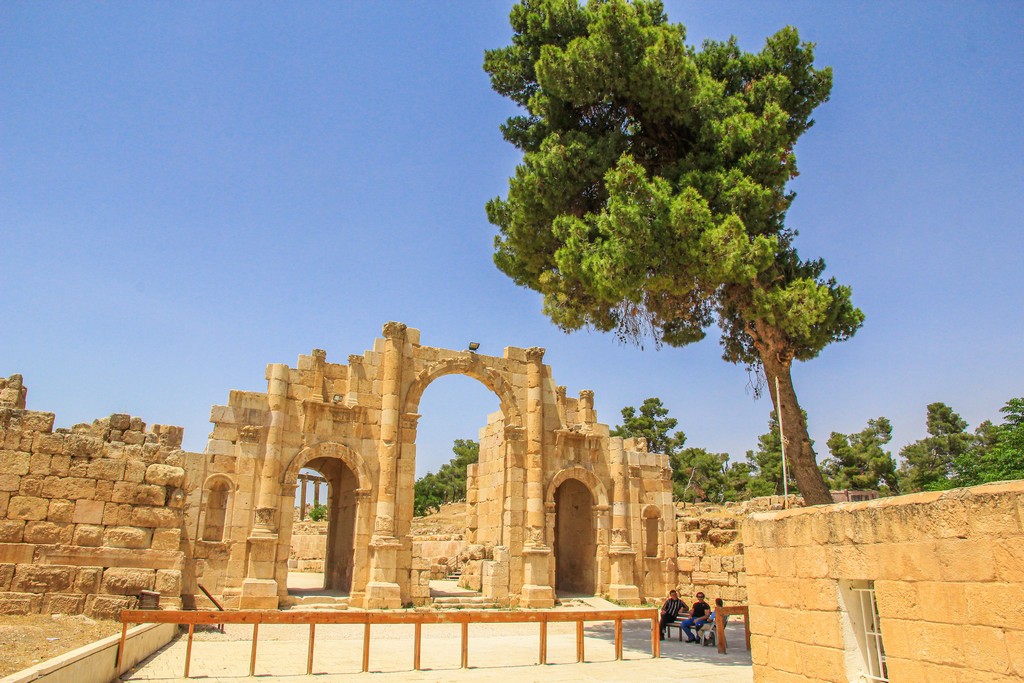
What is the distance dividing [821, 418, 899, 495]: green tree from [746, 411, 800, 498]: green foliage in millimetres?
3637

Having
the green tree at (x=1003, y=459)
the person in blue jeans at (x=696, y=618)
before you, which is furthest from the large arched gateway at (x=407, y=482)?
the green tree at (x=1003, y=459)

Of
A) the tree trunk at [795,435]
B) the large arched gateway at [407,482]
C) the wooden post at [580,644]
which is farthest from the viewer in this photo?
the large arched gateway at [407,482]

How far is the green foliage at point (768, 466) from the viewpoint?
1793 inches

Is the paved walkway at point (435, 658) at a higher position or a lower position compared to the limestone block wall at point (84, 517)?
lower

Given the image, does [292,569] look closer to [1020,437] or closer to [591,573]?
[591,573]

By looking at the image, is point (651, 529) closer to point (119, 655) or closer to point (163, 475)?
point (163, 475)

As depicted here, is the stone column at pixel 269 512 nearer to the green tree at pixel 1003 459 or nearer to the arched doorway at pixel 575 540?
the arched doorway at pixel 575 540

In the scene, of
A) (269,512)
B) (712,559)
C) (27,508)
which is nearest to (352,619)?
(27,508)

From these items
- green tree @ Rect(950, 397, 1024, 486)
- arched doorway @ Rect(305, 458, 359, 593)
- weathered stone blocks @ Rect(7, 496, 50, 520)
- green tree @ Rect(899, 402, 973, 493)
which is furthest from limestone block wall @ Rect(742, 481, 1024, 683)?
green tree @ Rect(899, 402, 973, 493)

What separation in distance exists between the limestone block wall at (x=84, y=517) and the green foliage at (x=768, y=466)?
1555 inches

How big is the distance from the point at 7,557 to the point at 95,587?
107 centimetres

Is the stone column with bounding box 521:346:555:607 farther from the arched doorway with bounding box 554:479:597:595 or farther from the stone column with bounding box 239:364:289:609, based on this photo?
the stone column with bounding box 239:364:289:609

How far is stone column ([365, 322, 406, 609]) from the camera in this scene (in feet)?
53.5

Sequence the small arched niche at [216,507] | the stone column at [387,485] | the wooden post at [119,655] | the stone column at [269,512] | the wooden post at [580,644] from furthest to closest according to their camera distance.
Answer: the stone column at [387,485]
the small arched niche at [216,507]
the stone column at [269,512]
the wooden post at [580,644]
the wooden post at [119,655]
